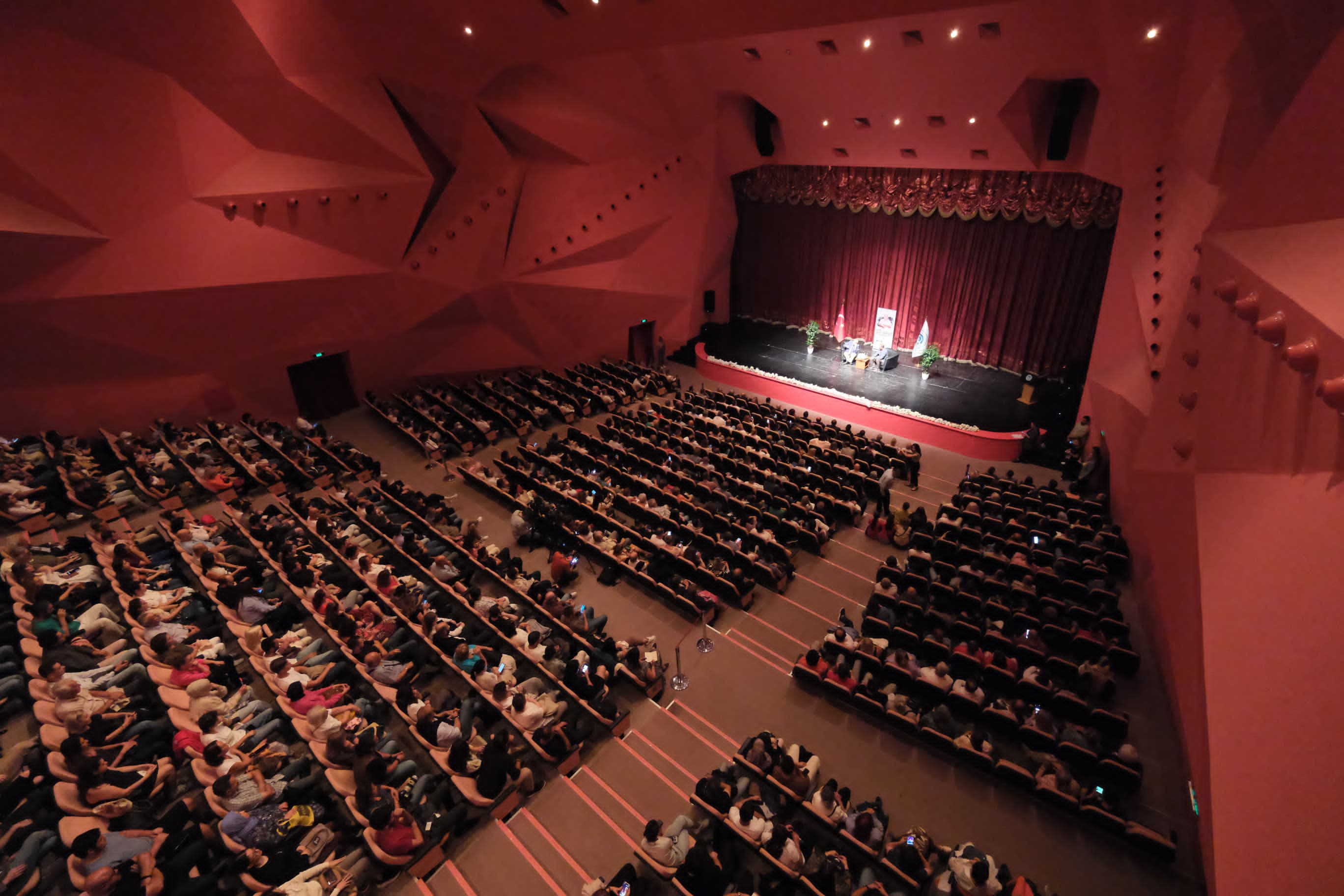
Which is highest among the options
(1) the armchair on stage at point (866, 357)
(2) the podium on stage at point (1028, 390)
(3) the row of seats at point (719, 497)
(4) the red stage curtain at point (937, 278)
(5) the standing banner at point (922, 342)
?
(4) the red stage curtain at point (937, 278)

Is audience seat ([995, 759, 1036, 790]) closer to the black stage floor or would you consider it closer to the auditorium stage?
the auditorium stage

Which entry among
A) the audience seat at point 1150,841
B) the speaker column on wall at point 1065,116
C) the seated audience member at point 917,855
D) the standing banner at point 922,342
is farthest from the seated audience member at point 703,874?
the standing banner at point 922,342

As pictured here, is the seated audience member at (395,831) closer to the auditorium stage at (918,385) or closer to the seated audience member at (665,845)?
the seated audience member at (665,845)

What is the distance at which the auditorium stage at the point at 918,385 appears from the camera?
38.4 feet

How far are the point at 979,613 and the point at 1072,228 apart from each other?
10.1m

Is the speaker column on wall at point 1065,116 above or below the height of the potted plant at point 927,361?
above

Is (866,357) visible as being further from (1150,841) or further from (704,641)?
(1150,841)

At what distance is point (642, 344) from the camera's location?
16406 mm

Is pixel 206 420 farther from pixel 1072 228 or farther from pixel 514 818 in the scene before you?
pixel 1072 228

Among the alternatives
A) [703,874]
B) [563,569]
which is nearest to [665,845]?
[703,874]

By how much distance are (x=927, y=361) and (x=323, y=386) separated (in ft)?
42.7

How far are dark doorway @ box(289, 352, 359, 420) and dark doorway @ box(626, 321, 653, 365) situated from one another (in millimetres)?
6708

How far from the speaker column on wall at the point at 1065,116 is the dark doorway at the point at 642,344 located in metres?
9.33

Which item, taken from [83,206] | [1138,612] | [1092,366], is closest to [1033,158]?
[1092,366]
